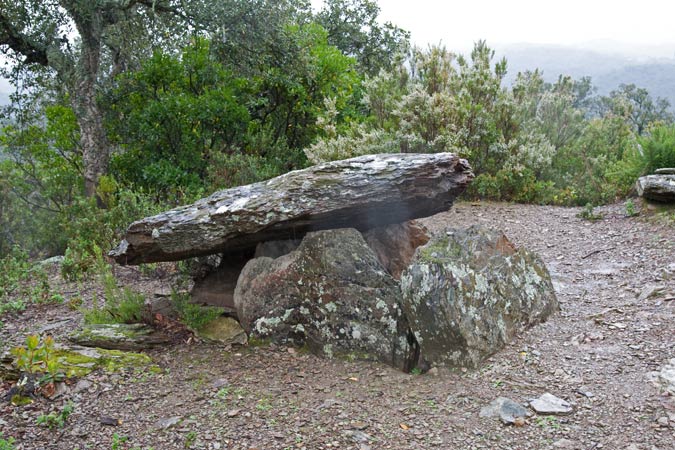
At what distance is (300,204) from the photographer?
4.78 metres

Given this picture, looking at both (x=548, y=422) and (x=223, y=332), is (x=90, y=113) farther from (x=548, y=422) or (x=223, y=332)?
(x=548, y=422)

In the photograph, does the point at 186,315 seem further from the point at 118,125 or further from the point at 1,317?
the point at 118,125

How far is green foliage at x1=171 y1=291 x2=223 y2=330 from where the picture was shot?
5.11 meters

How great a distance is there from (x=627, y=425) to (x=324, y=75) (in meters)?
10.5

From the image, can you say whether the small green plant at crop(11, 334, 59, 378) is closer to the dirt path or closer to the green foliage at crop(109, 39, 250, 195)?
the dirt path

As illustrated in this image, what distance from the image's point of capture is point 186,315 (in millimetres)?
5125

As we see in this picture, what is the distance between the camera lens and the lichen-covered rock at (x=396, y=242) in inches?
221

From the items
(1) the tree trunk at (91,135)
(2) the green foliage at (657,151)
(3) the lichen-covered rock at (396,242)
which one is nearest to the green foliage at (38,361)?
(3) the lichen-covered rock at (396,242)

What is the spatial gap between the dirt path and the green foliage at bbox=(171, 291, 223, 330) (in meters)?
0.29

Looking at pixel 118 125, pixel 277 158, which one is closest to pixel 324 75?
pixel 277 158

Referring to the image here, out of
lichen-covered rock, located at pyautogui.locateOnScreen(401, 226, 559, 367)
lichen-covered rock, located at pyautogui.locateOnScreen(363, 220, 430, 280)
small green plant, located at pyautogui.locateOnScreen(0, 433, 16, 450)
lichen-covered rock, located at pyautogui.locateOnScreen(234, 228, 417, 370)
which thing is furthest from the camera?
lichen-covered rock, located at pyautogui.locateOnScreen(363, 220, 430, 280)

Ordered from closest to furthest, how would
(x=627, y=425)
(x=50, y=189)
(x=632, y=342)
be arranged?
(x=627, y=425) → (x=632, y=342) → (x=50, y=189)

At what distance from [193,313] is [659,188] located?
658 cm

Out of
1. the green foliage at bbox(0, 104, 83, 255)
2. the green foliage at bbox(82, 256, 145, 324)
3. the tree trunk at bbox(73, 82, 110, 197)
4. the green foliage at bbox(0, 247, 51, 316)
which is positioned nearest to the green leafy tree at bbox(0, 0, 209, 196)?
the tree trunk at bbox(73, 82, 110, 197)
